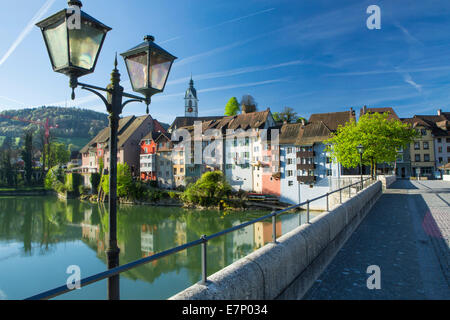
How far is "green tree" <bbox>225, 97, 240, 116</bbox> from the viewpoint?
83.4 m

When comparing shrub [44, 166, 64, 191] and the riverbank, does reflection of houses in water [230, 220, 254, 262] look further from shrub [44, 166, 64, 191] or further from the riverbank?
the riverbank

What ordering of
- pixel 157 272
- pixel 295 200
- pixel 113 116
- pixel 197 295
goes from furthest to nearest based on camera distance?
pixel 295 200 < pixel 157 272 < pixel 113 116 < pixel 197 295

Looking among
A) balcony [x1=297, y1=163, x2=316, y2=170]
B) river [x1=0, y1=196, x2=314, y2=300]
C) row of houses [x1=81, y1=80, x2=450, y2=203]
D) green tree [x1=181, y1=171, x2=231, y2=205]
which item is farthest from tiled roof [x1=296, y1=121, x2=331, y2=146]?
green tree [x1=181, y1=171, x2=231, y2=205]

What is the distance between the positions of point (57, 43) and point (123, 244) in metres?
30.6

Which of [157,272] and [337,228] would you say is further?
[157,272]

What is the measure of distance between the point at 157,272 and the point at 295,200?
103 feet

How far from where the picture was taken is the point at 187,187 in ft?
178

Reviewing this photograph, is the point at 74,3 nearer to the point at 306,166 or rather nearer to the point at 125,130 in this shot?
the point at 306,166

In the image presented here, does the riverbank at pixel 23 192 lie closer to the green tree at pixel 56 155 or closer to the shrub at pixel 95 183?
the green tree at pixel 56 155

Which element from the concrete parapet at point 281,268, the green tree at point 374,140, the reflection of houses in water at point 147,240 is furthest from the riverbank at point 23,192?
the concrete parapet at point 281,268

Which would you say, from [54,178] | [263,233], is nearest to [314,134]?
[263,233]

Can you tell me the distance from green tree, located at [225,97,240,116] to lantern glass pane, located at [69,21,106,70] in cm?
8045
